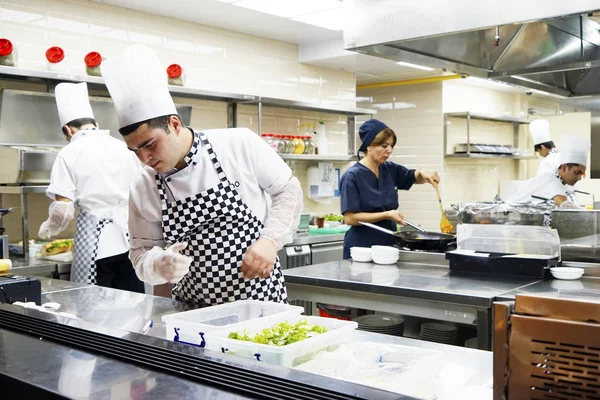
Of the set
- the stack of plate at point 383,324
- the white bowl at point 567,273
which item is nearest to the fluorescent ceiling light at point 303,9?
the stack of plate at point 383,324

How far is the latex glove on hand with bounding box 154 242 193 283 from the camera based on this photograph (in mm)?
2037

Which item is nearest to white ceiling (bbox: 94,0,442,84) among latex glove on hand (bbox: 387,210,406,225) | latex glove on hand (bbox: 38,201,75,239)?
latex glove on hand (bbox: 38,201,75,239)

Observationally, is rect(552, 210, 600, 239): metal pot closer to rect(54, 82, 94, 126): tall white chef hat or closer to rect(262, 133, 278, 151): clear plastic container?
rect(262, 133, 278, 151): clear plastic container

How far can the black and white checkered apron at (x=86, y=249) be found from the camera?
3.75 m

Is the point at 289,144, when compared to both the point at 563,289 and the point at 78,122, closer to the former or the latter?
the point at 78,122

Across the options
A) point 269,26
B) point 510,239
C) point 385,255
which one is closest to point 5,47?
point 269,26

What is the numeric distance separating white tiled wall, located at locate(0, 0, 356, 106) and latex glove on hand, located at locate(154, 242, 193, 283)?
9.57ft

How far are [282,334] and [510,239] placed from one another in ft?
7.02

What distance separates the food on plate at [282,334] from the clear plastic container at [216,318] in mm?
56

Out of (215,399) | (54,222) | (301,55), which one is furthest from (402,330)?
(301,55)

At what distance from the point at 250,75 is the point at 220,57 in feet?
1.24

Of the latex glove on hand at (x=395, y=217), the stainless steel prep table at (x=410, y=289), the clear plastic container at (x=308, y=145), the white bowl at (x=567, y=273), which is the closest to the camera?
the stainless steel prep table at (x=410, y=289)

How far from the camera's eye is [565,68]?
3387mm

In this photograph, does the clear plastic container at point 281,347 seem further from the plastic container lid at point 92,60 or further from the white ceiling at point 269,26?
the white ceiling at point 269,26
